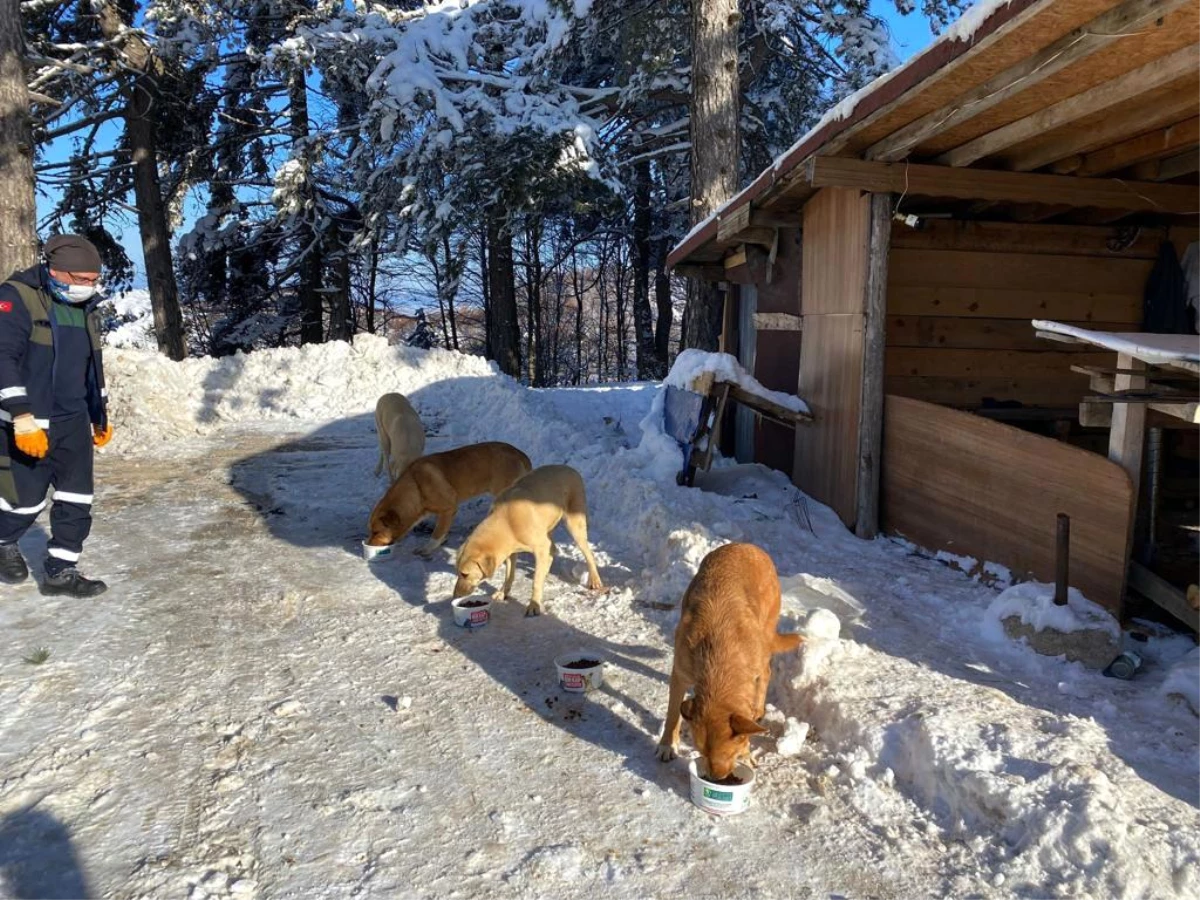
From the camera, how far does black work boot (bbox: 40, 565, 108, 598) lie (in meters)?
5.45

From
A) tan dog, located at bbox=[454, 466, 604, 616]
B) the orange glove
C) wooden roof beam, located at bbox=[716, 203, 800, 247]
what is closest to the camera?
the orange glove

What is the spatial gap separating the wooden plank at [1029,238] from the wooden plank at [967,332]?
29.8 inches

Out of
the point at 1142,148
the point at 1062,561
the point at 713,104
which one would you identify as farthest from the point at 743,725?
the point at 713,104

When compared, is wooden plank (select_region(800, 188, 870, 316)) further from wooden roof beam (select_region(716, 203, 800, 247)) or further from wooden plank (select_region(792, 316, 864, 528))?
wooden roof beam (select_region(716, 203, 800, 247))

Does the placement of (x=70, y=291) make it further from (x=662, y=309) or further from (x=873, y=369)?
(x=662, y=309)

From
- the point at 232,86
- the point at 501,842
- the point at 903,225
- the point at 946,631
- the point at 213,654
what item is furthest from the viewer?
the point at 232,86

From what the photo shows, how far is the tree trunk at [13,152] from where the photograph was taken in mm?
10016

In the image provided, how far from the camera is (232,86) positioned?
19.9m

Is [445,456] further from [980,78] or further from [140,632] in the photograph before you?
[980,78]

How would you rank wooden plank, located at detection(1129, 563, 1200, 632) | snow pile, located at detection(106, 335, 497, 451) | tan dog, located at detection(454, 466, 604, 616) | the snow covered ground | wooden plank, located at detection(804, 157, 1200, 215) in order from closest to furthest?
the snow covered ground, wooden plank, located at detection(1129, 563, 1200, 632), tan dog, located at detection(454, 466, 604, 616), wooden plank, located at detection(804, 157, 1200, 215), snow pile, located at detection(106, 335, 497, 451)

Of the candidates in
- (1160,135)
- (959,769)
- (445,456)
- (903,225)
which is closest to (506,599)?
(445,456)

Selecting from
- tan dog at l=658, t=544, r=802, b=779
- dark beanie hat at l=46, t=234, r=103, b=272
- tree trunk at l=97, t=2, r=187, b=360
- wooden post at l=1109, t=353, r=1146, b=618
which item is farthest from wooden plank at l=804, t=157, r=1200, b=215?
tree trunk at l=97, t=2, r=187, b=360

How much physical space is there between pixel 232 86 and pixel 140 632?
1940 cm

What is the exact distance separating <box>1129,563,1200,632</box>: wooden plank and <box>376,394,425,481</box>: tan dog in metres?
6.53
